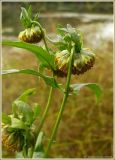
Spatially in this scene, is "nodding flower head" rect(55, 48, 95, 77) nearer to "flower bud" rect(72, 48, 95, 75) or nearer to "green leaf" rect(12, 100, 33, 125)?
"flower bud" rect(72, 48, 95, 75)

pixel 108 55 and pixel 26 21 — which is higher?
pixel 26 21

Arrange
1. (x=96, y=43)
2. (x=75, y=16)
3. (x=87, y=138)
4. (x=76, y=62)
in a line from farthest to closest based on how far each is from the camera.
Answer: (x=75, y=16) < (x=96, y=43) < (x=87, y=138) < (x=76, y=62)

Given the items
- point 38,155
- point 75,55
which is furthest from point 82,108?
point 75,55

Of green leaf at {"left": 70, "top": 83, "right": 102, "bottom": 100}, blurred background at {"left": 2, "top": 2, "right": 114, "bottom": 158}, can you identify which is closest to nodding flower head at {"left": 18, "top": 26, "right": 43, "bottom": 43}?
green leaf at {"left": 70, "top": 83, "right": 102, "bottom": 100}

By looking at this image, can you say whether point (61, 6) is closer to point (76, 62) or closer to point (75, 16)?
point (75, 16)

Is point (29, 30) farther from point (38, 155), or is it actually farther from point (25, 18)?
point (38, 155)

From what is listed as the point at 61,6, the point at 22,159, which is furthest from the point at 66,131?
the point at 61,6

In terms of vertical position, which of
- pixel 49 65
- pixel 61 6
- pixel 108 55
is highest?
pixel 49 65
